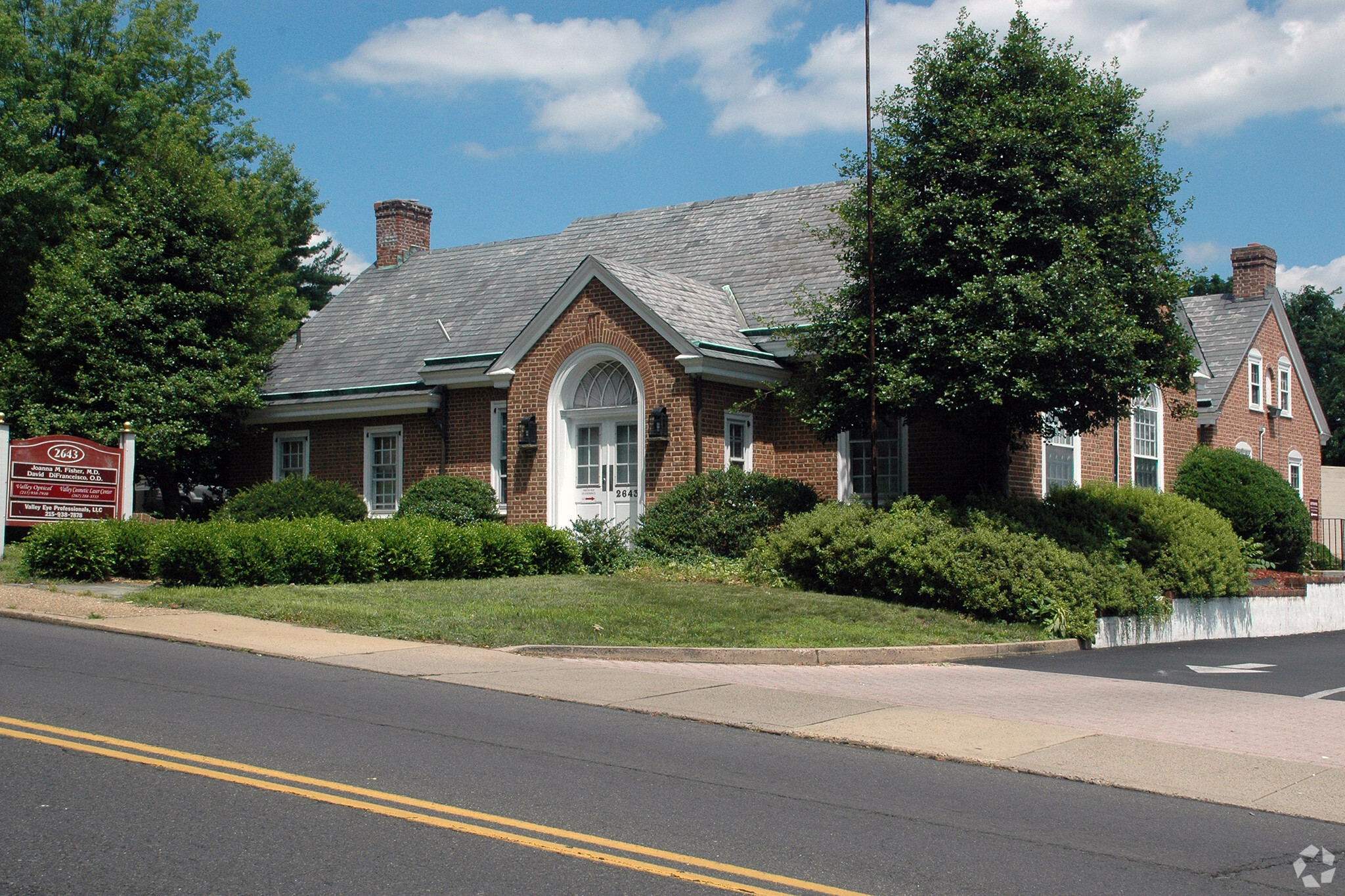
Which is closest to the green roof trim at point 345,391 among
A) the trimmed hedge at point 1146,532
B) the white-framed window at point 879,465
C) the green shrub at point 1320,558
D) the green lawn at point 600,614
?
the green lawn at point 600,614

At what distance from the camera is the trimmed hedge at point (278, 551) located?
1567cm

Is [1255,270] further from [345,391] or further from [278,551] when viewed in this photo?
[278,551]

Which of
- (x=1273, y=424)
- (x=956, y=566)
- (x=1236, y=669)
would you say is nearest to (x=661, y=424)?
(x=956, y=566)

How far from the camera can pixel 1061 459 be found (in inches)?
837

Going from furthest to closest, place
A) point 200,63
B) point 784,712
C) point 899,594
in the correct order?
point 200,63
point 899,594
point 784,712

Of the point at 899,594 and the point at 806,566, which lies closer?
the point at 899,594

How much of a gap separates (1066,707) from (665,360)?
10.4 meters

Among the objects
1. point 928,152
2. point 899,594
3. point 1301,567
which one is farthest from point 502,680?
point 1301,567

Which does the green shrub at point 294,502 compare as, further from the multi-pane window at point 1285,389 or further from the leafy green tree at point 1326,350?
the leafy green tree at point 1326,350

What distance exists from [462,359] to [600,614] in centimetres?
989

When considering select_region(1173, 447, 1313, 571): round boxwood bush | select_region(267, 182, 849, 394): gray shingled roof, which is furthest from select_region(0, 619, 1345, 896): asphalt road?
select_region(1173, 447, 1313, 571): round boxwood bush

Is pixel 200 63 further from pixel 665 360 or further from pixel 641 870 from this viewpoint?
pixel 641 870

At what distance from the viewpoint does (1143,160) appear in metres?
16.7

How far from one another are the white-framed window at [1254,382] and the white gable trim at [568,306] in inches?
741
